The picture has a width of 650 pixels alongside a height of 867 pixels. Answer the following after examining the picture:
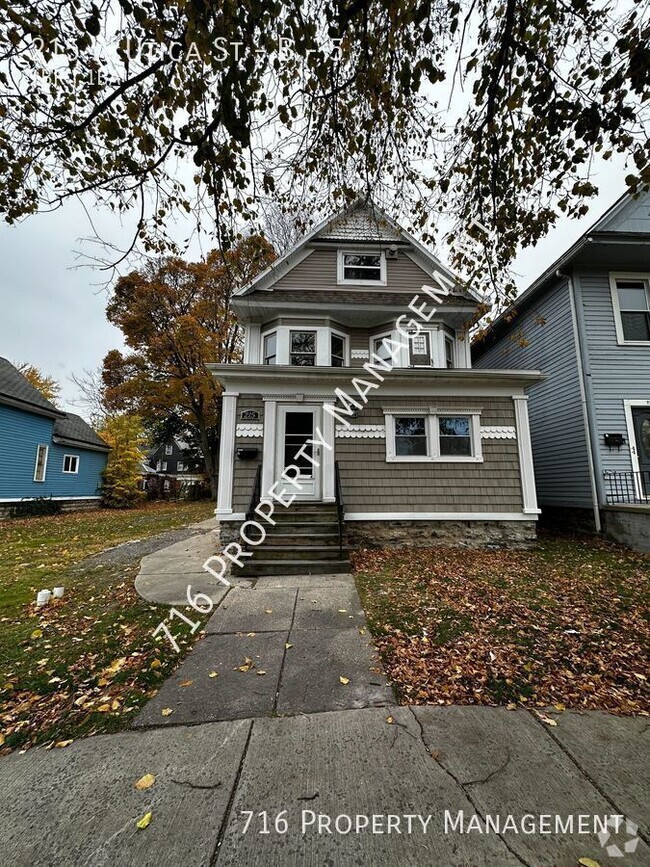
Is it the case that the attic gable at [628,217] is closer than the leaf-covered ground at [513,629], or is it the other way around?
the leaf-covered ground at [513,629]

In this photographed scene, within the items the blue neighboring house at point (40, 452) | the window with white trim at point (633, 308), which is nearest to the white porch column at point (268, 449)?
the window with white trim at point (633, 308)

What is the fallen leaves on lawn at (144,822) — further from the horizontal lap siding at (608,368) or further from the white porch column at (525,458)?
the horizontal lap siding at (608,368)

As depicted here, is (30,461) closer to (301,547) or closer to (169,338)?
(169,338)

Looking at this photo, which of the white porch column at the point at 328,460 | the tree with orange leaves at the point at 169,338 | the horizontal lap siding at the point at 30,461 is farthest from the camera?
the tree with orange leaves at the point at 169,338

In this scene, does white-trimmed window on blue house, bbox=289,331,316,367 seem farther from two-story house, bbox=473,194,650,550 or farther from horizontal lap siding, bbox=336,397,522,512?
two-story house, bbox=473,194,650,550

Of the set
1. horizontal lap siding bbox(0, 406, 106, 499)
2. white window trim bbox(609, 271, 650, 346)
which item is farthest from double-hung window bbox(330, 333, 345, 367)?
horizontal lap siding bbox(0, 406, 106, 499)

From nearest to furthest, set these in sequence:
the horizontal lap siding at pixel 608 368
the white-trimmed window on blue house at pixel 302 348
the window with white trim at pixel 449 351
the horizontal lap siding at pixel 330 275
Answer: the horizontal lap siding at pixel 608 368 < the white-trimmed window on blue house at pixel 302 348 < the window with white trim at pixel 449 351 < the horizontal lap siding at pixel 330 275

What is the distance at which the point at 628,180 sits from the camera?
11.2ft

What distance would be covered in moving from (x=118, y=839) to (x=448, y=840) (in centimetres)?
156

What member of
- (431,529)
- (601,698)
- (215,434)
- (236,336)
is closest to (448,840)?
(601,698)

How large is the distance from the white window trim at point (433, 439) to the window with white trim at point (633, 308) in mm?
5072

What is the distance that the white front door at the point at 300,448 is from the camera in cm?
800

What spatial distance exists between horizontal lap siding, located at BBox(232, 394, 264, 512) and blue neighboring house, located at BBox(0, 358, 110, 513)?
12.0 m

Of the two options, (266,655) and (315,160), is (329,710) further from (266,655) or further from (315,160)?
(315,160)
